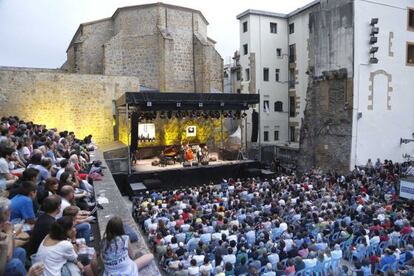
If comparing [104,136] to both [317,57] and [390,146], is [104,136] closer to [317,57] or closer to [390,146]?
[317,57]

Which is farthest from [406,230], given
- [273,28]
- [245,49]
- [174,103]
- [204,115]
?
[273,28]

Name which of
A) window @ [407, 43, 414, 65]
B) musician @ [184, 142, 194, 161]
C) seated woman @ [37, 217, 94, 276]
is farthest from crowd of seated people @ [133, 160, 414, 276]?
window @ [407, 43, 414, 65]

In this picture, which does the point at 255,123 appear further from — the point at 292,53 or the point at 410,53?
the point at 410,53

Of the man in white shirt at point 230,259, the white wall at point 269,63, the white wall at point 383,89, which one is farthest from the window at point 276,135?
the man in white shirt at point 230,259

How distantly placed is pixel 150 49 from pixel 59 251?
25239 mm

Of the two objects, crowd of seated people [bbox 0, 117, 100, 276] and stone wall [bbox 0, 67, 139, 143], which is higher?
stone wall [bbox 0, 67, 139, 143]

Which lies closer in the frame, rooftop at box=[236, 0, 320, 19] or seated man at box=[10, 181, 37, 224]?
seated man at box=[10, 181, 37, 224]

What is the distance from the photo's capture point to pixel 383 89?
20.1 meters

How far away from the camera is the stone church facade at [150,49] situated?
26500 mm

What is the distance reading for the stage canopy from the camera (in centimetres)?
1817

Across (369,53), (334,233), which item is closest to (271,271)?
(334,233)

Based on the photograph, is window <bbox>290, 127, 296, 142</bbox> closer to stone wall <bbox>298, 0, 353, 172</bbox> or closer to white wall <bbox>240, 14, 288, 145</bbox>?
white wall <bbox>240, 14, 288, 145</bbox>

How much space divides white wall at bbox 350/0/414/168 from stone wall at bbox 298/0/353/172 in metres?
0.48

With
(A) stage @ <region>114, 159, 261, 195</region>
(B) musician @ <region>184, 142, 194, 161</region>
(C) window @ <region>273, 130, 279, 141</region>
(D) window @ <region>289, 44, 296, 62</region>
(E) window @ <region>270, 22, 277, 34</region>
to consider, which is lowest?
(A) stage @ <region>114, 159, 261, 195</region>
